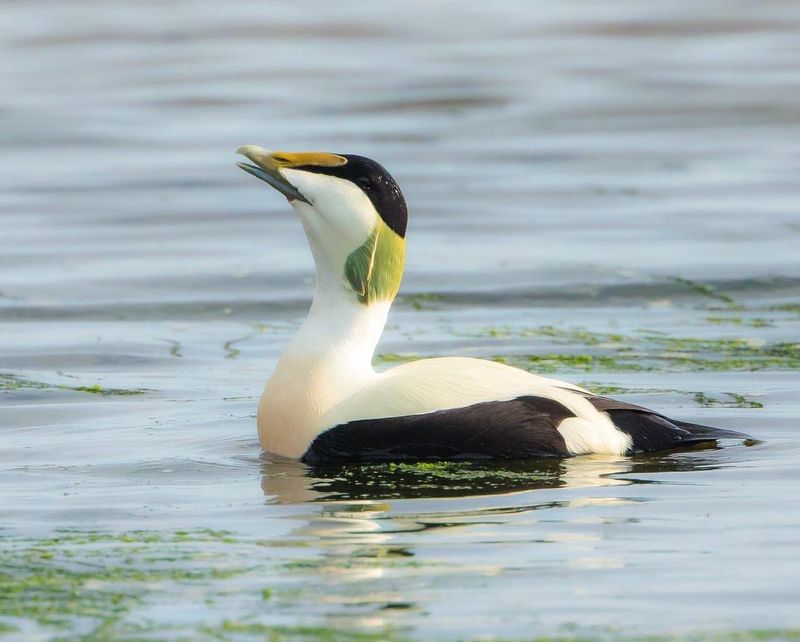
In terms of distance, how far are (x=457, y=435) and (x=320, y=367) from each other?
62 cm

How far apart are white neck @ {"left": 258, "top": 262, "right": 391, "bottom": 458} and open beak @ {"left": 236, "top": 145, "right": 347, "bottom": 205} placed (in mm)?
351

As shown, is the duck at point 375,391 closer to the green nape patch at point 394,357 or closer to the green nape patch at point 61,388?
the green nape patch at point 61,388

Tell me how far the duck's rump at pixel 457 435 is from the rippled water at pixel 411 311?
100mm

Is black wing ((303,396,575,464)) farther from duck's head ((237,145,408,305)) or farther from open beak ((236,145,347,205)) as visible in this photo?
open beak ((236,145,347,205))

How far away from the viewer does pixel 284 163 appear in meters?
6.97

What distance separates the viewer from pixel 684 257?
506 inches

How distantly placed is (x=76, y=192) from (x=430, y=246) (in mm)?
4124

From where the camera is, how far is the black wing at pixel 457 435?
6.67m

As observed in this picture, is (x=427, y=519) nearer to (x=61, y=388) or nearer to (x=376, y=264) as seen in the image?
(x=376, y=264)

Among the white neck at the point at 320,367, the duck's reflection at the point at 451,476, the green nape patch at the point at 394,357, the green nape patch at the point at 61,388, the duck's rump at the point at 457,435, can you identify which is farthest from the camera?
the green nape patch at the point at 394,357

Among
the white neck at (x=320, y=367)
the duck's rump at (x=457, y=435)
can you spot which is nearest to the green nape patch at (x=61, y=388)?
the white neck at (x=320, y=367)

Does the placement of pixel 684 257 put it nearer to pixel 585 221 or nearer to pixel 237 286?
pixel 585 221

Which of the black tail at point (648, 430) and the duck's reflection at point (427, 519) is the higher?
the black tail at point (648, 430)

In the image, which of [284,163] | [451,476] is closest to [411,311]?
[284,163]
